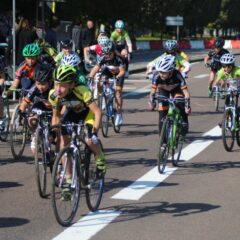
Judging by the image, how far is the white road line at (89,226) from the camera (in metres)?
6.10

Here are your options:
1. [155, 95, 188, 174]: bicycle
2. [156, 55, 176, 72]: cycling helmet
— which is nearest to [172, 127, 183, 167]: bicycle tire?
[155, 95, 188, 174]: bicycle

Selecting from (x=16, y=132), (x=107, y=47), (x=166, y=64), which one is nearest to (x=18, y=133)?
(x=16, y=132)

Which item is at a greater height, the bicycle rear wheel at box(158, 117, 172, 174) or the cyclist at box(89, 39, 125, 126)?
the cyclist at box(89, 39, 125, 126)

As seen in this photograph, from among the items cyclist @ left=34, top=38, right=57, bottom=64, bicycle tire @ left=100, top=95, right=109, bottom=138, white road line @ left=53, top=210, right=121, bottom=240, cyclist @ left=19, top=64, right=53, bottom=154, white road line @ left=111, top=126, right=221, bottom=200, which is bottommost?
white road line @ left=111, top=126, right=221, bottom=200

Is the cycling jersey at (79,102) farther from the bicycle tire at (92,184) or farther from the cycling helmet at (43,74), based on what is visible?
the cycling helmet at (43,74)

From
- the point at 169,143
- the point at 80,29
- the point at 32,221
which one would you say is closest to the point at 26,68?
the point at 169,143

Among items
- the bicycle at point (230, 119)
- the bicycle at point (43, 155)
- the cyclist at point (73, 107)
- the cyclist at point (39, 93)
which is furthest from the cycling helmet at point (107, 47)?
the cyclist at point (73, 107)

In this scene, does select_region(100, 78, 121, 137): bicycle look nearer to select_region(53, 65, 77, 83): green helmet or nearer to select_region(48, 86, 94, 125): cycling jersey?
select_region(48, 86, 94, 125): cycling jersey

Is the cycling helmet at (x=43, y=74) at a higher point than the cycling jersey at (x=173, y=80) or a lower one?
higher

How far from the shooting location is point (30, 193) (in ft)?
25.5

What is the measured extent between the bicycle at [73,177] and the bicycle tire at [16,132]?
3132 millimetres

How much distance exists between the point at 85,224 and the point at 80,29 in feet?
49.0

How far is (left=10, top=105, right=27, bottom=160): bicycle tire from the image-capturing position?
32.4 ft

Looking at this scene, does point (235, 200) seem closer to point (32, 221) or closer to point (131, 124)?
point (32, 221)
